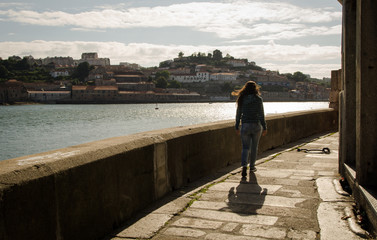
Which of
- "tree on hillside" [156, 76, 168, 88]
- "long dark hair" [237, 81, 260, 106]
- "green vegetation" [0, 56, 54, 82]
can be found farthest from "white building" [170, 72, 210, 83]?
→ "long dark hair" [237, 81, 260, 106]

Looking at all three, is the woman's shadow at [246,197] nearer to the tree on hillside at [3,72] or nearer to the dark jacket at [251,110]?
the dark jacket at [251,110]

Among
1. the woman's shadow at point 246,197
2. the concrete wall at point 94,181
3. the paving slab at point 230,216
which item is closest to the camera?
the concrete wall at point 94,181

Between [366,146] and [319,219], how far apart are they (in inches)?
29.1

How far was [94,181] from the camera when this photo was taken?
3.20 meters

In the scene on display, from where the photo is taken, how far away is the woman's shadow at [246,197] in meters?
4.09

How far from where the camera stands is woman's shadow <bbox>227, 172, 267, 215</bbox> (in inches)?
161

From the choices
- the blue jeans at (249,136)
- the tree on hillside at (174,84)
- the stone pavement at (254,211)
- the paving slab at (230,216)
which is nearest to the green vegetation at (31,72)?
the tree on hillside at (174,84)

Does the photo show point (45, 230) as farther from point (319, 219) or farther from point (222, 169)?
point (222, 169)

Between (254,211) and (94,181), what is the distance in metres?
1.58

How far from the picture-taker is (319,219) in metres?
3.74

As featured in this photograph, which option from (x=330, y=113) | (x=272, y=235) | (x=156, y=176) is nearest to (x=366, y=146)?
(x=272, y=235)

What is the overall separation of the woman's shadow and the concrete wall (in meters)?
0.63

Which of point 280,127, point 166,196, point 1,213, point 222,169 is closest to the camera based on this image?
point 1,213

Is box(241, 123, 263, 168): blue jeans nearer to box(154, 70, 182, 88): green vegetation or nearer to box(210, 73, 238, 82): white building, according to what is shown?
box(154, 70, 182, 88): green vegetation
